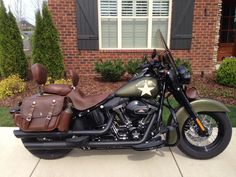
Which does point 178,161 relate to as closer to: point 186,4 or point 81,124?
point 81,124

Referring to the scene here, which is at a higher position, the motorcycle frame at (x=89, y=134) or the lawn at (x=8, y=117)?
the motorcycle frame at (x=89, y=134)

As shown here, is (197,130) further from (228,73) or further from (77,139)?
(228,73)

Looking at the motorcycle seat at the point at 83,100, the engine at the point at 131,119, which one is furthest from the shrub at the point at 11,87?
the engine at the point at 131,119

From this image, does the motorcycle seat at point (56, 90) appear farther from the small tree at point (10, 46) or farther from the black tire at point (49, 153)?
the small tree at point (10, 46)

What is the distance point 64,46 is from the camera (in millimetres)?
6039

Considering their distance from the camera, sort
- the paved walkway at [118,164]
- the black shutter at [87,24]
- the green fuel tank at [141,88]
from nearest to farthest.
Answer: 1. the green fuel tank at [141,88]
2. the paved walkway at [118,164]
3. the black shutter at [87,24]

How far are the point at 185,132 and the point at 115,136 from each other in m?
0.85

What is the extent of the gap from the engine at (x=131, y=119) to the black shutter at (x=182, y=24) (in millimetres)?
4082

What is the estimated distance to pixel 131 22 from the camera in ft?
20.0

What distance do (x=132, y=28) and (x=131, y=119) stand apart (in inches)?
165

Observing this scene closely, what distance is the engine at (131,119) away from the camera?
2.37 metres

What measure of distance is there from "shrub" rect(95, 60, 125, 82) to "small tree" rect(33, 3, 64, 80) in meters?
0.97

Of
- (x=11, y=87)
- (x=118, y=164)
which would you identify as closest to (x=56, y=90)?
(x=118, y=164)

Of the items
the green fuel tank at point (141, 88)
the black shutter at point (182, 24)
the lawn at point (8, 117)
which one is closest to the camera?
the green fuel tank at point (141, 88)
